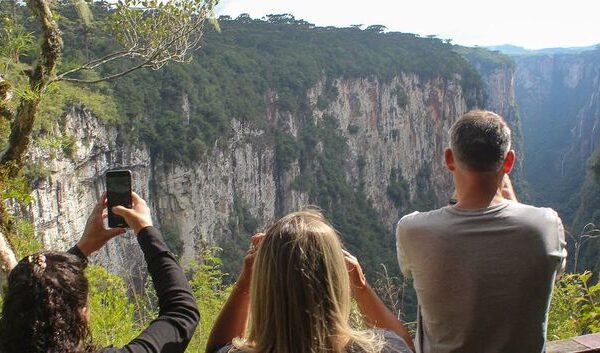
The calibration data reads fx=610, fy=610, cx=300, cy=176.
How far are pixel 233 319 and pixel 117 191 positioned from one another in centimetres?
57

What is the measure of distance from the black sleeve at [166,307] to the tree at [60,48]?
4.11 ft

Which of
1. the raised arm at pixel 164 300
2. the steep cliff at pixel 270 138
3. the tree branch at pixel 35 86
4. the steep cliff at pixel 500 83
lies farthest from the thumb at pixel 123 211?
the steep cliff at pixel 500 83

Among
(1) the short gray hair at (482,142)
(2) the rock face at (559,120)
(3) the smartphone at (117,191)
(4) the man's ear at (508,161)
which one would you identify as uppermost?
(1) the short gray hair at (482,142)

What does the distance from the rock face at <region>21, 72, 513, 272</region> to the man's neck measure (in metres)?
6.20

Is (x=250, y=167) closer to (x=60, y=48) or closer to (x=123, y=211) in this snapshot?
(x=60, y=48)

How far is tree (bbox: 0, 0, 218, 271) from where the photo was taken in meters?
3.16

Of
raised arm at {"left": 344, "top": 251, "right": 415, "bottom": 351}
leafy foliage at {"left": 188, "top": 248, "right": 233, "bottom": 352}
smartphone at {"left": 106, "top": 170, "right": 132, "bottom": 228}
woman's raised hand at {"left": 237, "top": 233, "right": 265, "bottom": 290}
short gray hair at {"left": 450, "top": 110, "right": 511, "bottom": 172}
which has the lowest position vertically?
leafy foliage at {"left": 188, "top": 248, "right": 233, "bottom": 352}

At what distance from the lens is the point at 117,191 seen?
187 cm

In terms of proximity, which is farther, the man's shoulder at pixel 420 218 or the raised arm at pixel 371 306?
the man's shoulder at pixel 420 218

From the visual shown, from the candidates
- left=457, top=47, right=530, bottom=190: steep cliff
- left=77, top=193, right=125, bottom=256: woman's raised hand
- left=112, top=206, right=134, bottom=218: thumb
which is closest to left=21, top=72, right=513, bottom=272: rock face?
left=77, top=193, right=125, bottom=256: woman's raised hand

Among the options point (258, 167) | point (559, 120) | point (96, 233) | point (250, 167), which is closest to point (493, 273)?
point (96, 233)

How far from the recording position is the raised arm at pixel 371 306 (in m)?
1.70

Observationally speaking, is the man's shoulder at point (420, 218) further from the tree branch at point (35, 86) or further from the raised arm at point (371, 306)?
the tree branch at point (35, 86)

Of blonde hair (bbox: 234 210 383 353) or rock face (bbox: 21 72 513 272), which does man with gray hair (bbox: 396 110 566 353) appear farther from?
rock face (bbox: 21 72 513 272)
